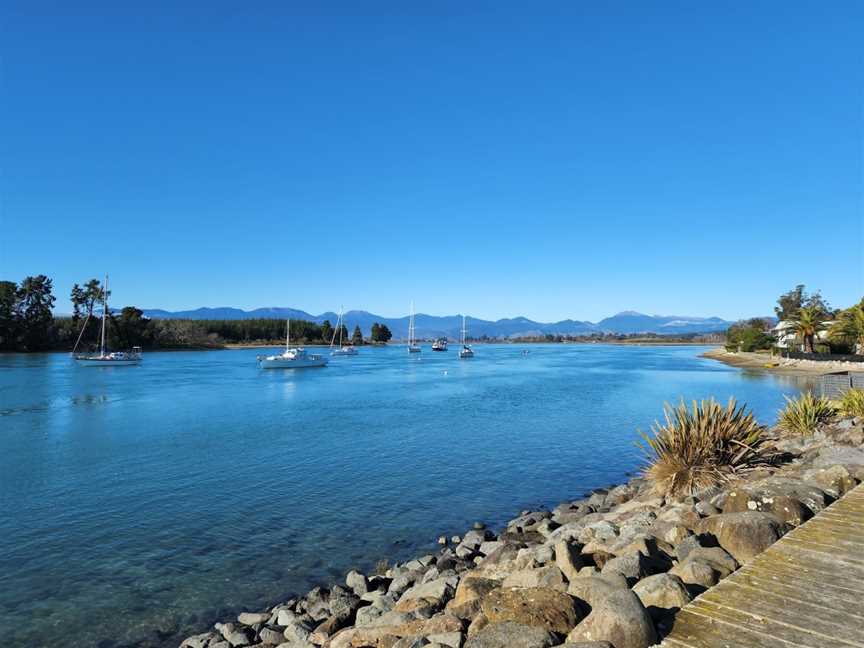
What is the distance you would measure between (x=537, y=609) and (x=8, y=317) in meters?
122

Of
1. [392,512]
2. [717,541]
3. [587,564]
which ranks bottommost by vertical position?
[392,512]

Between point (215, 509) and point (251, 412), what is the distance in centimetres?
2041

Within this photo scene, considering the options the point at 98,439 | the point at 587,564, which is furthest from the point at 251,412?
the point at 587,564

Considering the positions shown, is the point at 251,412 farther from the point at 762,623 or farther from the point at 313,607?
the point at 762,623

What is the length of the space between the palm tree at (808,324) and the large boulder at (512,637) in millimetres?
77449

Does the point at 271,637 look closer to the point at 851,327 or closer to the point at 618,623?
the point at 618,623

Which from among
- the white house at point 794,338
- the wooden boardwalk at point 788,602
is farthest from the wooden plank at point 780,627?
the white house at point 794,338

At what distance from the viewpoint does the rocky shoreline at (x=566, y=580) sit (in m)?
4.36

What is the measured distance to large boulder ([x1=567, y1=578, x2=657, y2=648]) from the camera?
3.87 metres

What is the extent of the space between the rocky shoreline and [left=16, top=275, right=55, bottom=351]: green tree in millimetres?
117806

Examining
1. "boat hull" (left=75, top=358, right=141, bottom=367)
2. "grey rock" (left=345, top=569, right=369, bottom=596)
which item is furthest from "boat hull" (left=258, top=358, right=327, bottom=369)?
"grey rock" (left=345, top=569, right=369, bottom=596)

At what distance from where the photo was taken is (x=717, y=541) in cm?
630

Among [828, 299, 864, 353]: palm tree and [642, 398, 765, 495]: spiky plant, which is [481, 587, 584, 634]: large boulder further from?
[828, 299, 864, 353]: palm tree

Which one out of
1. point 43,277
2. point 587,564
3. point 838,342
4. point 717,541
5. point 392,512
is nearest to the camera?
point 717,541
